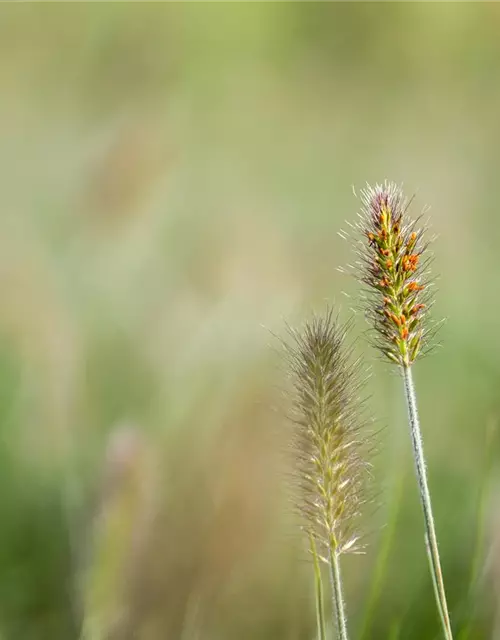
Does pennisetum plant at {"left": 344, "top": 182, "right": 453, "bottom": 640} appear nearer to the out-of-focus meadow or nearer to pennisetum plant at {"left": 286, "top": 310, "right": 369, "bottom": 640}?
pennisetum plant at {"left": 286, "top": 310, "right": 369, "bottom": 640}

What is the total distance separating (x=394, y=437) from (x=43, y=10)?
3.31 ft

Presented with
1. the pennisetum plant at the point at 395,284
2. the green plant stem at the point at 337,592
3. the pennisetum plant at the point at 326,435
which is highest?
the pennisetum plant at the point at 395,284

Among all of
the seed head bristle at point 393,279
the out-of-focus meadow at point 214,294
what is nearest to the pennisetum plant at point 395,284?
the seed head bristle at point 393,279

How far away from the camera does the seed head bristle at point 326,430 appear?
1.63ft

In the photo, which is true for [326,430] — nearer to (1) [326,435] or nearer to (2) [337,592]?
(1) [326,435]

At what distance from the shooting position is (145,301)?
1.19 meters

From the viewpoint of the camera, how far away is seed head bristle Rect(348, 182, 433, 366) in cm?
48

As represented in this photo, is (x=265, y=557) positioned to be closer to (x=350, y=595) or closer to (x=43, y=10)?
(x=350, y=595)

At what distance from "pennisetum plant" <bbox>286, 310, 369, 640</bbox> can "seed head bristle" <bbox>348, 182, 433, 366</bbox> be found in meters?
0.03

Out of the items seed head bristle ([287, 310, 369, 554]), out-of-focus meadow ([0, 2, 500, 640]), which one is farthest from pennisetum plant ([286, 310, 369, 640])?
out-of-focus meadow ([0, 2, 500, 640])

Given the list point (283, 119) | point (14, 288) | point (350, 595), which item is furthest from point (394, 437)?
point (283, 119)

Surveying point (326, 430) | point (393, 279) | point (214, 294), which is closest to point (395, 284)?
point (393, 279)

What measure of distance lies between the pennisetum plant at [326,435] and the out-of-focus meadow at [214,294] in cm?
13

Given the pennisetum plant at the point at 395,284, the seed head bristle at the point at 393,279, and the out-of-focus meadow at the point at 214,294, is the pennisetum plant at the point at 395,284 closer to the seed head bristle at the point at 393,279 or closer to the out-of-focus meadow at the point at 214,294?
the seed head bristle at the point at 393,279
